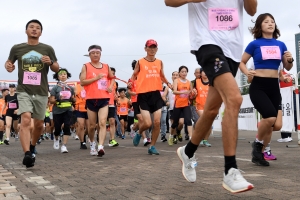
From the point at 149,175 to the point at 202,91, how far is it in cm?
697

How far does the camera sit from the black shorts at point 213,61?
164 inches

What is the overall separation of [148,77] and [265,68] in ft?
10.4

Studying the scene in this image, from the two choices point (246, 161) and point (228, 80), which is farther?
point (246, 161)

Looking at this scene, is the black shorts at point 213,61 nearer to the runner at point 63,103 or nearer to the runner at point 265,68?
the runner at point 265,68

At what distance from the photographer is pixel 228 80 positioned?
13.4ft

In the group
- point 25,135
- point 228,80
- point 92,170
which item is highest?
point 228,80

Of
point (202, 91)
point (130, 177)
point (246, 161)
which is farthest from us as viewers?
point (202, 91)

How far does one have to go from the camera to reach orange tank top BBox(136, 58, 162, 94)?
30.7 feet

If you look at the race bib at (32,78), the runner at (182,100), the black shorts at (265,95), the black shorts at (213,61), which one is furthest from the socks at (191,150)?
the runner at (182,100)

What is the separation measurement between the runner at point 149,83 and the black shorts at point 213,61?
4690 millimetres

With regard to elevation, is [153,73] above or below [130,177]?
above

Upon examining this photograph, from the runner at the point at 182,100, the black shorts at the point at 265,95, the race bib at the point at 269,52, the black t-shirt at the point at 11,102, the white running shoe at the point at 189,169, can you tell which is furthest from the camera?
the black t-shirt at the point at 11,102

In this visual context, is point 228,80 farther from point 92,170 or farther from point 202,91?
point 202,91

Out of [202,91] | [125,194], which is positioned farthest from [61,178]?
[202,91]
